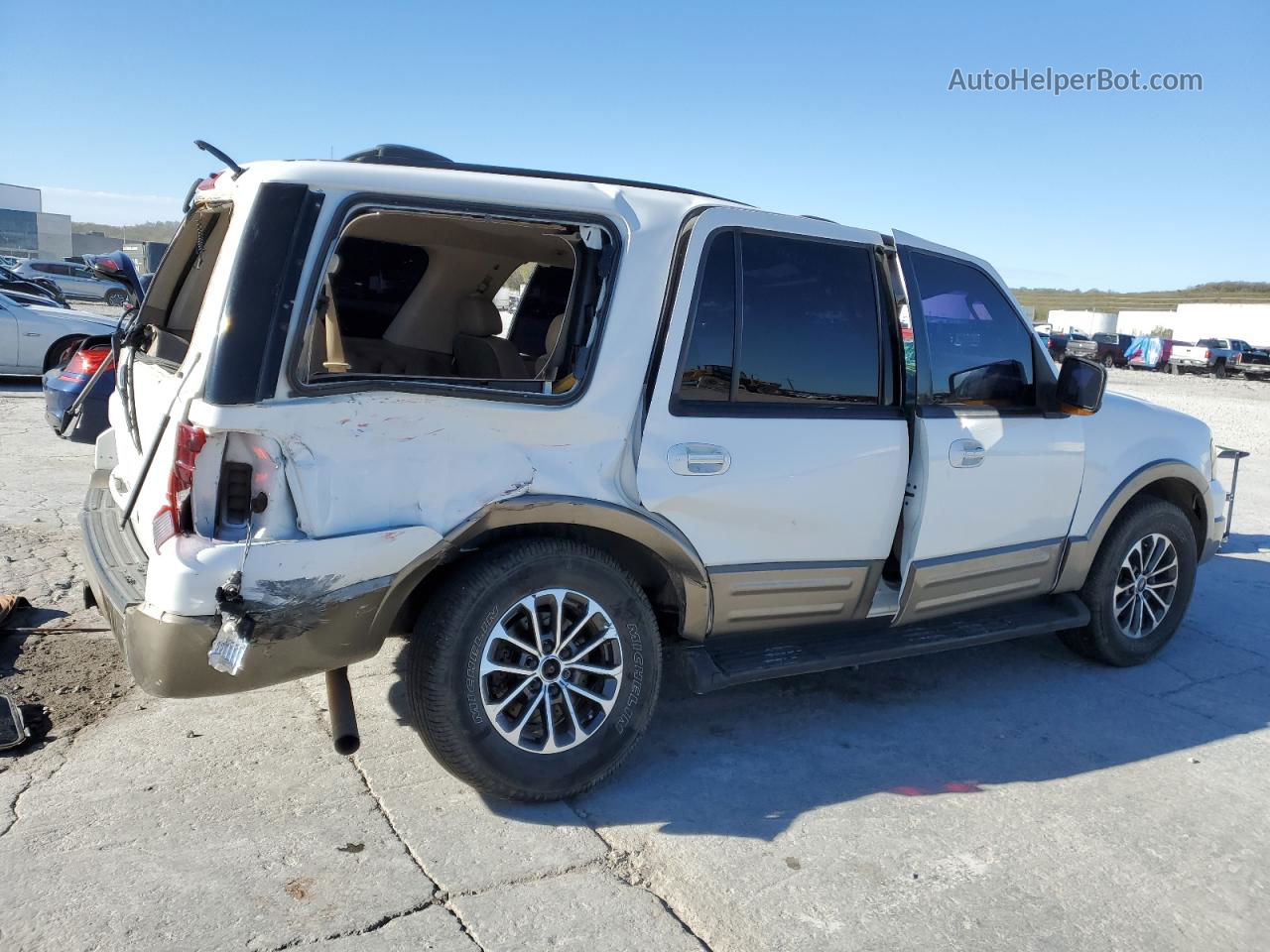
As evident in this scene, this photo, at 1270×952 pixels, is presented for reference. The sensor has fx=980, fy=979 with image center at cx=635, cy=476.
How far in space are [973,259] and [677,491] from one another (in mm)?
1970

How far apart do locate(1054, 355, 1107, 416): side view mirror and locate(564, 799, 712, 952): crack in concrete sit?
279cm

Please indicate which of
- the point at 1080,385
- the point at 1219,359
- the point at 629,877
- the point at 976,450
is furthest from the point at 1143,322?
the point at 629,877

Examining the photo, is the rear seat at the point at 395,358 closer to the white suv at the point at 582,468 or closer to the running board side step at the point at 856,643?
the white suv at the point at 582,468

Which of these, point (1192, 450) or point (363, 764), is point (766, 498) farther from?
point (1192, 450)

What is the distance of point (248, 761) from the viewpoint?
350cm

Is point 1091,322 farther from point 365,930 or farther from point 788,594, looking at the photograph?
point 365,930

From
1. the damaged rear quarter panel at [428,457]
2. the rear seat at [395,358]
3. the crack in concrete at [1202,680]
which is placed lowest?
the crack in concrete at [1202,680]

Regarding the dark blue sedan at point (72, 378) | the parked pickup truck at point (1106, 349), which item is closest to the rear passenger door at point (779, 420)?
the dark blue sedan at point (72, 378)

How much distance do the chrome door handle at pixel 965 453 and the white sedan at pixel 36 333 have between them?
1249 cm

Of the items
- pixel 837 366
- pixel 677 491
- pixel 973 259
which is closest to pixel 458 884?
pixel 677 491

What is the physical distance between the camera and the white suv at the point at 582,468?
2871 millimetres

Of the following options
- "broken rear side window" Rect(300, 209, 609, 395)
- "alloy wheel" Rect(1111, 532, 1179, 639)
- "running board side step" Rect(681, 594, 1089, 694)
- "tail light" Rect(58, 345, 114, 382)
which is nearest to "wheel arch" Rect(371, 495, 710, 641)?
"running board side step" Rect(681, 594, 1089, 694)

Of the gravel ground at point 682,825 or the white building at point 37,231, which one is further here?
the white building at point 37,231

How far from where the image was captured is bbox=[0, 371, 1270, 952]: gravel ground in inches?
107
